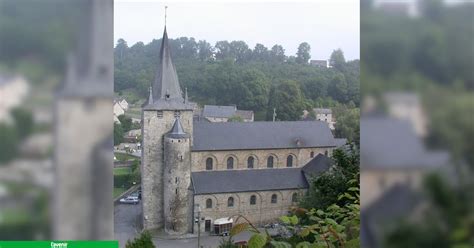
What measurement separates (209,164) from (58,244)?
962 inches

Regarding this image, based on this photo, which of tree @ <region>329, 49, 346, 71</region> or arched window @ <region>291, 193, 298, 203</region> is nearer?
arched window @ <region>291, 193, 298, 203</region>

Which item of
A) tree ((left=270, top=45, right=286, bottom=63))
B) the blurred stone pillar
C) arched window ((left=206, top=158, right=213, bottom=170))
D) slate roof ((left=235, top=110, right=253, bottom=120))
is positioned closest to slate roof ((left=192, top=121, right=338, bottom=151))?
arched window ((left=206, top=158, right=213, bottom=170))

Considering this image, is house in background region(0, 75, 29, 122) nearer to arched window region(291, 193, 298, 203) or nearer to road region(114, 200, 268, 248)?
road region(114, 200, 268, 248)

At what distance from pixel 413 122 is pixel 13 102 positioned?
38.5 inches

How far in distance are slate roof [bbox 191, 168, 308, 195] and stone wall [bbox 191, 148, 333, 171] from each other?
421mm

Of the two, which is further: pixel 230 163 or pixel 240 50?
pixel 240 50

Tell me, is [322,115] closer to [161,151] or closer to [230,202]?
[230,202]

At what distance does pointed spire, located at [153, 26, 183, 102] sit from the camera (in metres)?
25.1

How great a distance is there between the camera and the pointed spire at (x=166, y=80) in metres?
25.1

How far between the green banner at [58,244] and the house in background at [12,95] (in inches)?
12.5

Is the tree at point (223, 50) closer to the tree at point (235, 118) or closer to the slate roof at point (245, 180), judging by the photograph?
the tree at point (235, 118)

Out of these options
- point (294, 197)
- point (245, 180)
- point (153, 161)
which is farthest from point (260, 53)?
point (153, 161)

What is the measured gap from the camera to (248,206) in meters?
24.4

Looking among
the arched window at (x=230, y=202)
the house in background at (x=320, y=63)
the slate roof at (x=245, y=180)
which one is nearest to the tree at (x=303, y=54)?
the house in background at (x=320, y=63)
